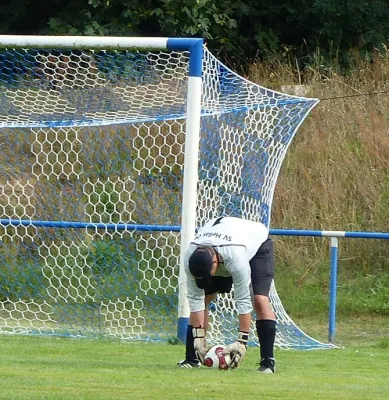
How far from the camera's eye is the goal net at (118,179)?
11.2 meters

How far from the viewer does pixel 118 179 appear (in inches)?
523

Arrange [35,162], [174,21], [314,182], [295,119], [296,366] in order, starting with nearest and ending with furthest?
[296,366]
[295,119]
[35,162]
[314,182]
[174,21]

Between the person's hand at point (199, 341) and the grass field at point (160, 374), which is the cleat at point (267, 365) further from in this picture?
the person's hand at point (199, 341)

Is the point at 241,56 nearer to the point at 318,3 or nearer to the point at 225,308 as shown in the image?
the point at 318,3

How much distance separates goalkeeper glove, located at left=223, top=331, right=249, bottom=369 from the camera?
8.34 meters

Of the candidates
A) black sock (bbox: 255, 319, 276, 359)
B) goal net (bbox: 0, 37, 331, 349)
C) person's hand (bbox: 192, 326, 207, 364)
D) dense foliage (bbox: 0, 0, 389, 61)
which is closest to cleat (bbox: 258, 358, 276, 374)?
black sock (bbox: 255, 319, 276, 359)

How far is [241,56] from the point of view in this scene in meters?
20.2

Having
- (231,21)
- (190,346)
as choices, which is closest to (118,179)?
(190,346)

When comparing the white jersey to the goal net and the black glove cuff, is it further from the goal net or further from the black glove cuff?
the goal net

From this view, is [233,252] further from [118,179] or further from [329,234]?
[118,179]

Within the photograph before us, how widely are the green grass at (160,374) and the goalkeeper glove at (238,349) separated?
4.0 inches

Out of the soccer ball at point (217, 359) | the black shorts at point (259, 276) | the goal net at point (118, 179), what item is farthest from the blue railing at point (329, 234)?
the soccer ball at point (217, 359)

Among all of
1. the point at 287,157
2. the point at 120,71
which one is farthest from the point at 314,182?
the point at 120,71

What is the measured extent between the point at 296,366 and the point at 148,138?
160 inches
